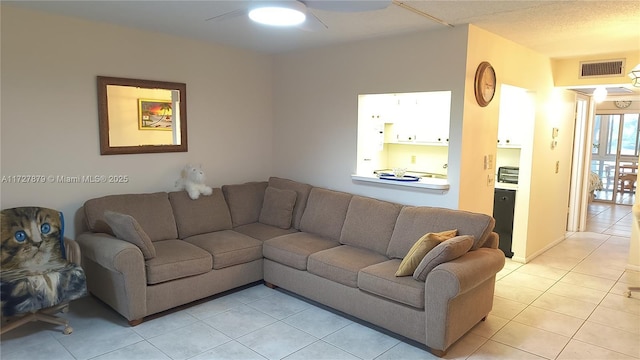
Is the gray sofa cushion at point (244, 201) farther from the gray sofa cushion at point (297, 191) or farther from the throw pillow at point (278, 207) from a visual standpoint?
the gray sofa cushion at point (297, 191)

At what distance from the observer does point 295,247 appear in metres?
3.84

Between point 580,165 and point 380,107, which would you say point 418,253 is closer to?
point 380,107

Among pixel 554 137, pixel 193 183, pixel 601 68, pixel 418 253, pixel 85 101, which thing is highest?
pixel 601 68

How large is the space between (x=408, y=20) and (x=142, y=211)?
9.61 ft

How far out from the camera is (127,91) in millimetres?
4031

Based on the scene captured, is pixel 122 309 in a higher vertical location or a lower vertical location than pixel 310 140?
lower

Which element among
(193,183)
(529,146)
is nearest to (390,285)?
(193,183)

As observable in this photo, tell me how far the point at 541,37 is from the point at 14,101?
15.4ft

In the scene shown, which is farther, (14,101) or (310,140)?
(310,140)

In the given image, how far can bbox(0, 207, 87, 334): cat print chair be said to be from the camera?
112 inches

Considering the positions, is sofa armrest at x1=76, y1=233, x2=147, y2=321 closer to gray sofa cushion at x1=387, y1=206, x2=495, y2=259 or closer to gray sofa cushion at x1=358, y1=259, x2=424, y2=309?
gray sofa cushion at x1=358, y1=259, x2=424, y2=309

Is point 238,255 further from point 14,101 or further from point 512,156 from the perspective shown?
point 512,156

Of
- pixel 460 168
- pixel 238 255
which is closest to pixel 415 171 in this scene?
pixel 460 168

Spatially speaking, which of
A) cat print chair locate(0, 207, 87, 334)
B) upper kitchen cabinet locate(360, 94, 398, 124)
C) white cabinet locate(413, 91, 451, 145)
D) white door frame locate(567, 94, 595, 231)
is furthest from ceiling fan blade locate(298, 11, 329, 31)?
white door frame locate(567, 94, 595, 231)
